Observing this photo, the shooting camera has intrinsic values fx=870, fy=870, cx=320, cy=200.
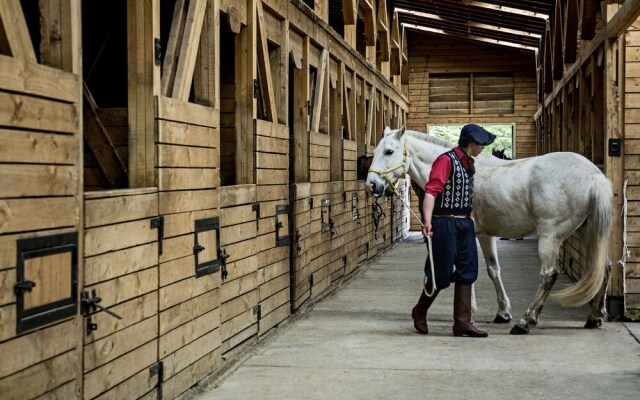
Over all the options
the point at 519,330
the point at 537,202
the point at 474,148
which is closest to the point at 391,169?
the point at 474,148

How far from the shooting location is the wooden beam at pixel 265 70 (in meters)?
7.03

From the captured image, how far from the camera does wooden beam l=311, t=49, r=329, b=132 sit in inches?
377

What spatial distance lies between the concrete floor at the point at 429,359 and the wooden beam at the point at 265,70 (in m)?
1.87

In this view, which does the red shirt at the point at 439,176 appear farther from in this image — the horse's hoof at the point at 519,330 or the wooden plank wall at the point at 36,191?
the wooden plank wall at the point at 36,191

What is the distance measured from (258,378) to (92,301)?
A: 2.04 m

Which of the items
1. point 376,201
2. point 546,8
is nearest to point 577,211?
point 376,201

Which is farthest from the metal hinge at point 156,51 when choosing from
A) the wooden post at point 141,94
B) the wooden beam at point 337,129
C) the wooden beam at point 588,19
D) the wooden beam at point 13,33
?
the wooden beam at point 337,129

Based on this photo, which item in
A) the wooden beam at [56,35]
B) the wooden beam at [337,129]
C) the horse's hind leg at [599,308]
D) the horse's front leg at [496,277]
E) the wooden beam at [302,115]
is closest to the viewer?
the wooden beam at [56,35]

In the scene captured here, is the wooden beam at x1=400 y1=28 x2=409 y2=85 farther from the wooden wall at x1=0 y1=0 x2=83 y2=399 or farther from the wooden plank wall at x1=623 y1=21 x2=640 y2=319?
the wooden wall at x1=0 y1=0 x2=83 y2=399

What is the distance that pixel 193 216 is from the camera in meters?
5.12

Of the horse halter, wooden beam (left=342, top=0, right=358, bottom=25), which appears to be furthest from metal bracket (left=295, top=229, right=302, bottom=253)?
wooden beam (left=342, top=0, right=358, bottom=25)

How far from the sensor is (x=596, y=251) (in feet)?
23.1

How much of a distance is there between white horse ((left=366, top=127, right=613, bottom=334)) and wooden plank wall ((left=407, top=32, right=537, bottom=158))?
14950mm

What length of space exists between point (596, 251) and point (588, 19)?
11.3ft
